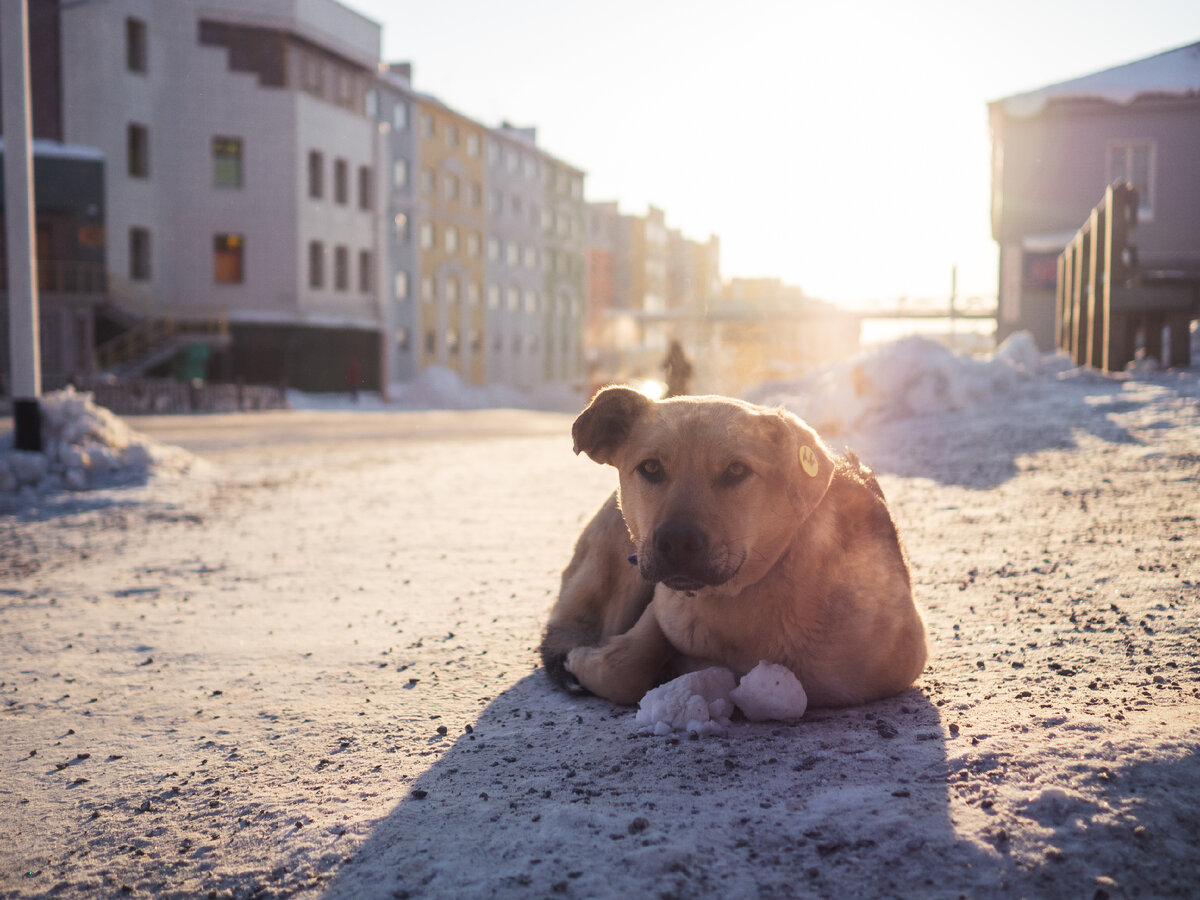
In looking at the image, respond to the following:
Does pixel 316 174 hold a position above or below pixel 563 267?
below

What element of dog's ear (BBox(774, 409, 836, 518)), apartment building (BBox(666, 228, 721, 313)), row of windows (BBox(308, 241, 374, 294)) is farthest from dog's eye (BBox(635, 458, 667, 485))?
apartment building (BBox(666, 228, 721, 313))

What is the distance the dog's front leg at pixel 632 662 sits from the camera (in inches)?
A: 142

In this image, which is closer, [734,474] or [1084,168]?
[734,474]

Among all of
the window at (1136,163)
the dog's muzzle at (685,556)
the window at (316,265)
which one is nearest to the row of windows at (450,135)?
the window at (316,265)

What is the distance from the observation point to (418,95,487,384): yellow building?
54.8 m

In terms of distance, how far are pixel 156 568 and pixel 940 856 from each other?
6186mm

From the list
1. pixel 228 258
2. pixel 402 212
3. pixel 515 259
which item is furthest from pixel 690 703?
pixel 515 259

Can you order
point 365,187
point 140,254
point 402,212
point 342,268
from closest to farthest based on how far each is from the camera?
point 140,254 → point 342,268 → point 365,187 → point 402,212

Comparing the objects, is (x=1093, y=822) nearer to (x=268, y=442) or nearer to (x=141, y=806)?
(x=141, y=806)

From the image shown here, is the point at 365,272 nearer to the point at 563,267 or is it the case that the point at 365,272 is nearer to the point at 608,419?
the point at 563,267

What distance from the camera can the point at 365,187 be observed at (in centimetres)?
4212

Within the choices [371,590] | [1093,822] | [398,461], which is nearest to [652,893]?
[1093,822]

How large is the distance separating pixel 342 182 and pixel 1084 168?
94.4 ft

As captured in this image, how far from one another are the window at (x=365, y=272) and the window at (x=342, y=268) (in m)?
1.06
